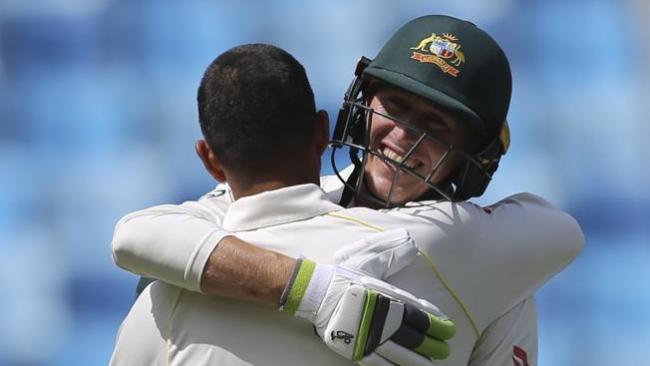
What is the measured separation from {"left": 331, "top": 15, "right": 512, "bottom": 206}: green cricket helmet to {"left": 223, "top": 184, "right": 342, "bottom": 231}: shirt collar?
0.81 feet

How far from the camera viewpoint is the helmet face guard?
206 centimetres

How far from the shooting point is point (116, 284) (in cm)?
360

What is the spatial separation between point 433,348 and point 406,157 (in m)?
0.38

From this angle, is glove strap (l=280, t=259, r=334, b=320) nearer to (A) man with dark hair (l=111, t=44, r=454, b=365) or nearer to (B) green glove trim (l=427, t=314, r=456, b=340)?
(A) man with dark hair (l=111, t=44, r=454, b=365)

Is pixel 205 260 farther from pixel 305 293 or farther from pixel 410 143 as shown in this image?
pixel 410 143

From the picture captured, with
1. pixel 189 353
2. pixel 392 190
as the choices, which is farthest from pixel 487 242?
pixel 189 353

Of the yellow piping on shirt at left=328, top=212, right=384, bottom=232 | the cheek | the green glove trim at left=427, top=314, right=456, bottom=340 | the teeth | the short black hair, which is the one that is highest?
the short black hair

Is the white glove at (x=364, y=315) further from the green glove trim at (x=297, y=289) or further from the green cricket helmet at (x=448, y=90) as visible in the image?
the green cricket helmet at (x=448, y=90)

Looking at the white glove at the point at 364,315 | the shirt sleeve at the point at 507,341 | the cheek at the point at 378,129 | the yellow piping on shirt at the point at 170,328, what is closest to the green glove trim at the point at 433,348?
the white glove at the point at 364,315

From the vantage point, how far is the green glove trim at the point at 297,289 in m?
1.73

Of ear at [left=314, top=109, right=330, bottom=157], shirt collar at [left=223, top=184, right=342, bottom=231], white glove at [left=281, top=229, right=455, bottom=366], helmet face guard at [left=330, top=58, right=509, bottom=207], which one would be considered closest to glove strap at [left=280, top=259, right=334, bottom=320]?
white glove at [left=281, top=229, right=455, bottom=366]

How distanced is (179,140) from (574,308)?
1123 millimetres

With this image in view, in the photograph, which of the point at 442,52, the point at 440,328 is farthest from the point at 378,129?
the point at 440,328

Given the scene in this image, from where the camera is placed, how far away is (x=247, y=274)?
1.74 m
